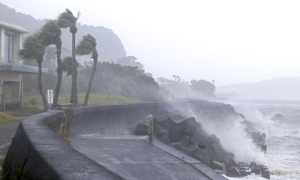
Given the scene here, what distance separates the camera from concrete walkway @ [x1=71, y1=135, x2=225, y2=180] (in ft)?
23.9

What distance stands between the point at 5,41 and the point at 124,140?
80.4 ft

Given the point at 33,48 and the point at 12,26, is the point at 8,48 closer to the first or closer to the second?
the point at 12,26

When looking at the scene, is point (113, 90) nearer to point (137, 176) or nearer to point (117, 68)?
point (117, 68)

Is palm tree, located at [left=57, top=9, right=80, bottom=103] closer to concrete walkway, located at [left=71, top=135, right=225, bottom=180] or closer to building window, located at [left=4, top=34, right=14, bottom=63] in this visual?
building window, located at [left=4, top=34, right=14, bottom=63]

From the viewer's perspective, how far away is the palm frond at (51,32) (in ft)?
88.0

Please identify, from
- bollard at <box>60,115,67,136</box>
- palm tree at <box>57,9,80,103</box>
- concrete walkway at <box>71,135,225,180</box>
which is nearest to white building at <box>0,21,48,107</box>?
palm tree at <box>57,9,80,103</box>

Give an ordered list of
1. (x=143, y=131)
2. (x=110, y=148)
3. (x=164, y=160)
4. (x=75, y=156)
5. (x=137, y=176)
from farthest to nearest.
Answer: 1. (x=143, y=131)
2. (x=110, y=148)
3. (x=164, y=160)
4. (x=137, y=176)
5. (x=75, y=156)

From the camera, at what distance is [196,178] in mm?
7305

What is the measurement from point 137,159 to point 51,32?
→ 1991 cm

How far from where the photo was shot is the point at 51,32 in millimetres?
26969

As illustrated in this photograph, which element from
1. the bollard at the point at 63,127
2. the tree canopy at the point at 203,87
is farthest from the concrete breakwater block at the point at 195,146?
the tree canopy at the point at 203,87

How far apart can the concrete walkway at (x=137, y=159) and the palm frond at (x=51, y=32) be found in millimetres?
16698

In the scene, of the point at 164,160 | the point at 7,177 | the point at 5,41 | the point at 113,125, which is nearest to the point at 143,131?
the point at 113,125

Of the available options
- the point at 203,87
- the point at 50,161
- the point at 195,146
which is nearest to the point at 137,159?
the point at 50,161
